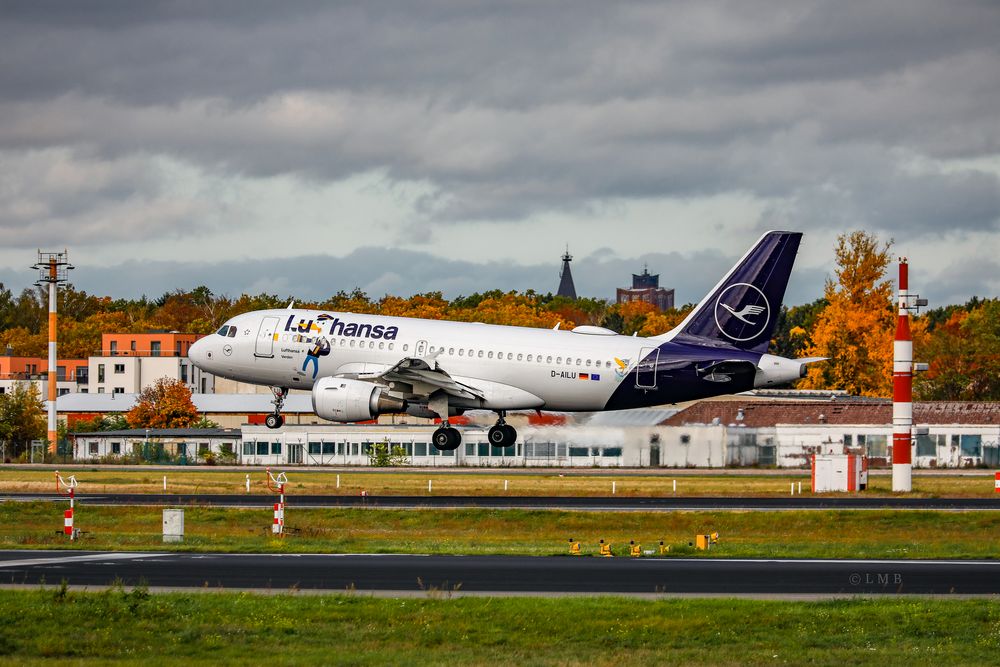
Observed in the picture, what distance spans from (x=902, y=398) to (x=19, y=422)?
271 ft

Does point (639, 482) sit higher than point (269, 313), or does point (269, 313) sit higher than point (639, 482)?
point (269, 313)

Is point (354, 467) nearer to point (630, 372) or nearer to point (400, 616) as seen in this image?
point (630, 372)

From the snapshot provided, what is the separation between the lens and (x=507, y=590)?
3431cm

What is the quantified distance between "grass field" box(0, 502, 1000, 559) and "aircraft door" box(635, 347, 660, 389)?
5.60 m

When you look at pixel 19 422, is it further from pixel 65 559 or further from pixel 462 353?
pixel 65 559

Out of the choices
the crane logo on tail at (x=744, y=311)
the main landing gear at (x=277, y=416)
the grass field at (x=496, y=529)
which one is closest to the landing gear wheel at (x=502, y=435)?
the grass field at (x=496, y=529)

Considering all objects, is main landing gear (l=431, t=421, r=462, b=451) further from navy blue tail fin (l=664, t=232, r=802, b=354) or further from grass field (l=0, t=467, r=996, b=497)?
grass field (l=0, t=467, r=996, b=497)

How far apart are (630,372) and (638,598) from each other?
31926 mm

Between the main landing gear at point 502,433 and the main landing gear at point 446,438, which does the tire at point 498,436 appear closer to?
the main landing gear at point 502,433

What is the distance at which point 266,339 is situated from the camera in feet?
220

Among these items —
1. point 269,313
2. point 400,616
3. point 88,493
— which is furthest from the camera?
point 88,493

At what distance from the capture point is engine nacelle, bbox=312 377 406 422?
64438 mm

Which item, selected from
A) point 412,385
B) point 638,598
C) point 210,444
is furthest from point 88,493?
point 638,598

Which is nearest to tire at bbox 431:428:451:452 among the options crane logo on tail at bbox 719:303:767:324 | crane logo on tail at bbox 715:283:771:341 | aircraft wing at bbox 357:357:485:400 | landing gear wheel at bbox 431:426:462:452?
landing gear wheel at bbox 431:426:462:452
